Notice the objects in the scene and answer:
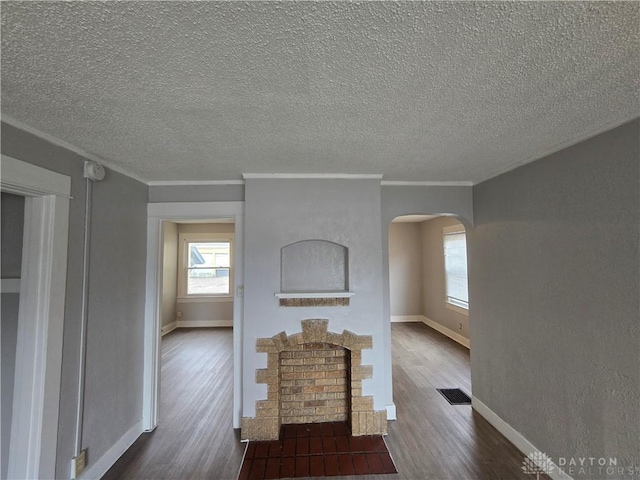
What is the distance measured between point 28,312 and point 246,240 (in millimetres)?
1456

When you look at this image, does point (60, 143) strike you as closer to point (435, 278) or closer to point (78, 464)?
point (78, 464)

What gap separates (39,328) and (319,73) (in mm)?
2092

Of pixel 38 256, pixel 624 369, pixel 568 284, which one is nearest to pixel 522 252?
pixel 568 284

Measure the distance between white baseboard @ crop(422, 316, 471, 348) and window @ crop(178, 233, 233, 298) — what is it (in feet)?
15.0

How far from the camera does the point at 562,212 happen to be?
1.95m

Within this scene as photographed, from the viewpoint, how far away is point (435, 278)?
6219 millimetres

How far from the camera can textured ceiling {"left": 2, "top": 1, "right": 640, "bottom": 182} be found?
0.86 m

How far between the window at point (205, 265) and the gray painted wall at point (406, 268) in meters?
3.88

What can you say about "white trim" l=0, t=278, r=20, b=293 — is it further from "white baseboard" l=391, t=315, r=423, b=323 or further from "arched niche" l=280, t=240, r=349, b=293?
"white baseboard" l=391, t=315, r=423, b=323

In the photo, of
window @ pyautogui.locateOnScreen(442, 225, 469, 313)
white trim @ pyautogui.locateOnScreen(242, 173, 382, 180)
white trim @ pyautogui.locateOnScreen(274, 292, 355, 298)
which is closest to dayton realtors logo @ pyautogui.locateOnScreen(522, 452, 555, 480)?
white trim @ pyautogui.locateOnScreen(274, 292, 355, 298)

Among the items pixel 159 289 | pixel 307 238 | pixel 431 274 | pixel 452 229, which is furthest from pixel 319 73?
pixel 431 274

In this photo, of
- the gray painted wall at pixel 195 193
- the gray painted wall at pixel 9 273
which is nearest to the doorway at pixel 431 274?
the gray painted wall at pixel 195 193

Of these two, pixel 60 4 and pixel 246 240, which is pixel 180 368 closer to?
pixel 246 240

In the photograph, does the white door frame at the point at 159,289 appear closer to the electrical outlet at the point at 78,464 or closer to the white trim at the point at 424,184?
the electrical outlet at the point at 78,464
